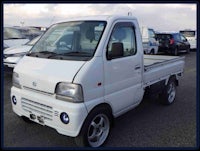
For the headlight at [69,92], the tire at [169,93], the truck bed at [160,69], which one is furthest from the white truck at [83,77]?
the tire at [169,93]

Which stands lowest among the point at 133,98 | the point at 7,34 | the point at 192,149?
the point at 192,149

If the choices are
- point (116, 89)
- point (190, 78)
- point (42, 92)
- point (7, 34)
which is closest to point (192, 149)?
point (116, 89)

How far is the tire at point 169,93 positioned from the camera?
5.23 meters

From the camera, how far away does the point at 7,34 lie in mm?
9875

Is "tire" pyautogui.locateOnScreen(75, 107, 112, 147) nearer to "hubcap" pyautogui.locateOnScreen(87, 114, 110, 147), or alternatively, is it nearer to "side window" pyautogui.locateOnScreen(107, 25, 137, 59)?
"hubcap" pyautogui.locateOnScreen(87, 114, 110, 147)

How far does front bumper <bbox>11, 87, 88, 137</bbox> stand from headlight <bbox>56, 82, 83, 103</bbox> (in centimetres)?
6

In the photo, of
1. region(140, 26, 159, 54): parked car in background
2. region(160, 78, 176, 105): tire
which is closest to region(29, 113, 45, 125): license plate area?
region(160, 78, 176, 105): tire

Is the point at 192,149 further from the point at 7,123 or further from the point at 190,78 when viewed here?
the point at 190,78

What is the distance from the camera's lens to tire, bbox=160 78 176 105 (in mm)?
5227

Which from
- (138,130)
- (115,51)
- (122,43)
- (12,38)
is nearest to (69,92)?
(115,51)

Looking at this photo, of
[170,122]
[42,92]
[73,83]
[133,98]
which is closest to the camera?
[73,83]

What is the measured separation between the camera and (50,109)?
3.14m

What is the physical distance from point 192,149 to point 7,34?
8.88 metres

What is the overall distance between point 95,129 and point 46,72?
111 cm
